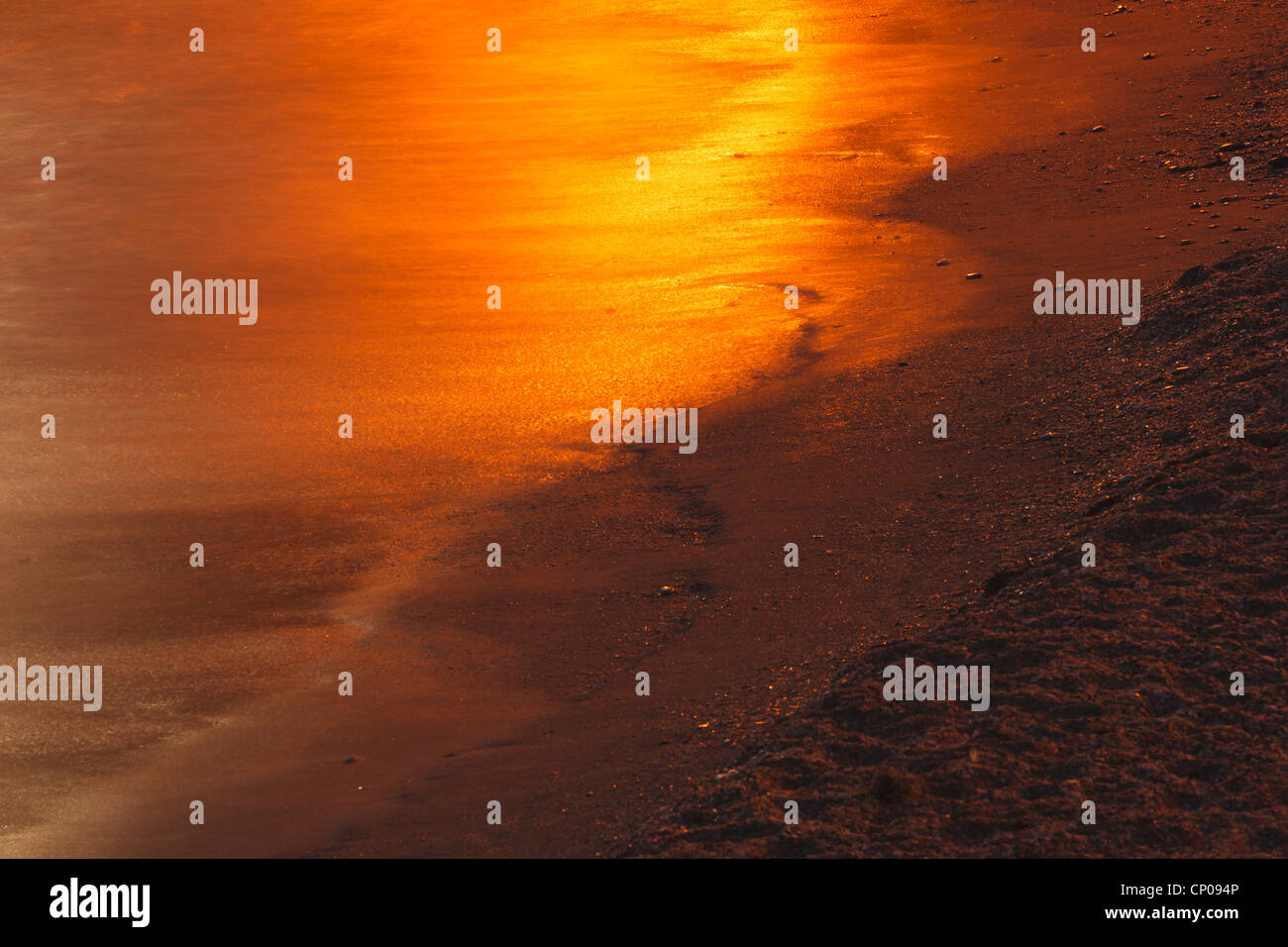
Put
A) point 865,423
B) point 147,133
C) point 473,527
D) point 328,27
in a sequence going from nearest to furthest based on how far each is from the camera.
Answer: point 473,527, point 865,423, point 147,133, point 328,27

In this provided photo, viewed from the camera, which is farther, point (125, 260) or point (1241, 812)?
point (125, 260)

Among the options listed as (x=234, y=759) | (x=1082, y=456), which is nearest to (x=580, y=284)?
(x=1082, y=456)

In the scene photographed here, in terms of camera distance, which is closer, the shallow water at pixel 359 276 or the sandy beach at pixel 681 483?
the sandy beach at pixel 681 483

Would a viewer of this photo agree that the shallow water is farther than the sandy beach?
Yes

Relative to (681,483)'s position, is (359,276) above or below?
above

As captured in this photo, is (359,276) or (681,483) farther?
(359,276)

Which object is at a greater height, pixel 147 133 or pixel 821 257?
pixel 147 133

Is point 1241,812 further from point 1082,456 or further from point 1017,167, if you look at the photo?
point 1017,167
